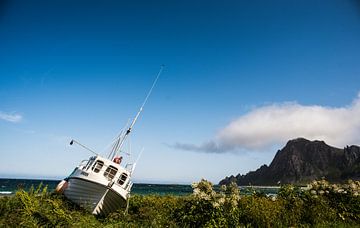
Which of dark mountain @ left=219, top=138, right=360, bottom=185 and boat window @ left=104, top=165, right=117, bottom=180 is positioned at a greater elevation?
dark mountain @ left=219, top=138, right=360, bottom=185

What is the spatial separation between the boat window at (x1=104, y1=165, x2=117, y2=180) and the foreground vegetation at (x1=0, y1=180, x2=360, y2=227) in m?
2.33

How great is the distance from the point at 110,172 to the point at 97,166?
86 cm

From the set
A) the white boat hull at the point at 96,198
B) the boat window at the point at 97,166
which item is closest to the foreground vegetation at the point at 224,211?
the white boat hull at the point at 96,198

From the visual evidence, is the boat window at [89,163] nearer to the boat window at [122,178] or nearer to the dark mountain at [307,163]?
the boat window at [122,178]

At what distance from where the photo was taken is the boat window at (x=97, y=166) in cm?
1602

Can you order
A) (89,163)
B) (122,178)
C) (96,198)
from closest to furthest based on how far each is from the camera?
(96,198)
(122,178)
(89,163)

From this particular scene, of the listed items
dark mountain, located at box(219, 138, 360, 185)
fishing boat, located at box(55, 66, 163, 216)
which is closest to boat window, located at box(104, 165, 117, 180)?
fishing boat, located at box(55, 66, 163, 216)

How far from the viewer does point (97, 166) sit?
1617 cm

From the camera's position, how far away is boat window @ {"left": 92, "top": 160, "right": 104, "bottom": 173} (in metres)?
16.0

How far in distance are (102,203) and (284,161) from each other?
7421 inches

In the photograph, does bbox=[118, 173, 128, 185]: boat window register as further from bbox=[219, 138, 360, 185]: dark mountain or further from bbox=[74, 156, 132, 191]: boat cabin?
bbox=[219, 138, 360, 185]: dark mountain

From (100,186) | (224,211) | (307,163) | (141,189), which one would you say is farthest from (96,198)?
(307,163)

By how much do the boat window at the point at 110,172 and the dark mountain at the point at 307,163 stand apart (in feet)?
472

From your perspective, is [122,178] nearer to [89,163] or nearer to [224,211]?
[89,163]
